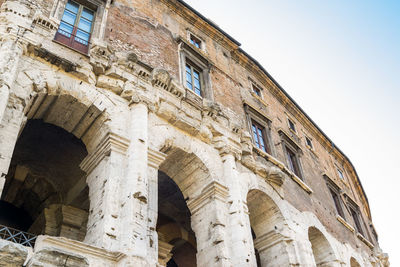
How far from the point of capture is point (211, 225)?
750cm

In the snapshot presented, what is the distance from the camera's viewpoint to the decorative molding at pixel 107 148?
6.64 meters

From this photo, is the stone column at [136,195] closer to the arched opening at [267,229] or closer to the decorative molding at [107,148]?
the decorative molding at [107,148]

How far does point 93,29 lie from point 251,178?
4.79 meters

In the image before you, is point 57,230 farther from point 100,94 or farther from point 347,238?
point 347,238

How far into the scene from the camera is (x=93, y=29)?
8398mm

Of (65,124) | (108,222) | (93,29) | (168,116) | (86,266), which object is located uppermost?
(93,29)

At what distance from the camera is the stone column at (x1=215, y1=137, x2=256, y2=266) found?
7219 mm

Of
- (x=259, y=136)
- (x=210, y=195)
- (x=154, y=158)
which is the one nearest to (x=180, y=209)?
(x=210, y=195)

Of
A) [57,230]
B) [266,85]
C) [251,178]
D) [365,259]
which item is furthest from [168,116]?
[365,259]

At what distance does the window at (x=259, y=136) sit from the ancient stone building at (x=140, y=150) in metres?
0.06

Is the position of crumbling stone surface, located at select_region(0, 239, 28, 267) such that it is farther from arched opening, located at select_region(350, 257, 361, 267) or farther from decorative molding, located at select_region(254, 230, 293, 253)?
arched opening, located at select_region(350, 257, 361, 267)

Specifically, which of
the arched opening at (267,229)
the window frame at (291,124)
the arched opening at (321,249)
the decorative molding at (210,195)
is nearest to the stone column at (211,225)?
the decorative molding at (210,195)

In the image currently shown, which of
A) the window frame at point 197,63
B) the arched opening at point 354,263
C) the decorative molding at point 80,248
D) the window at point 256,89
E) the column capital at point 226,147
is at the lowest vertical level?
the decorative molding at point 80,248

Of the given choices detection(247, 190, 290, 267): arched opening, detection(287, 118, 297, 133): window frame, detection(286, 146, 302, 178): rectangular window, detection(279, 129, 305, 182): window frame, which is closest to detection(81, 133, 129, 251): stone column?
detection(247, 190, 290, 267): arched opening
